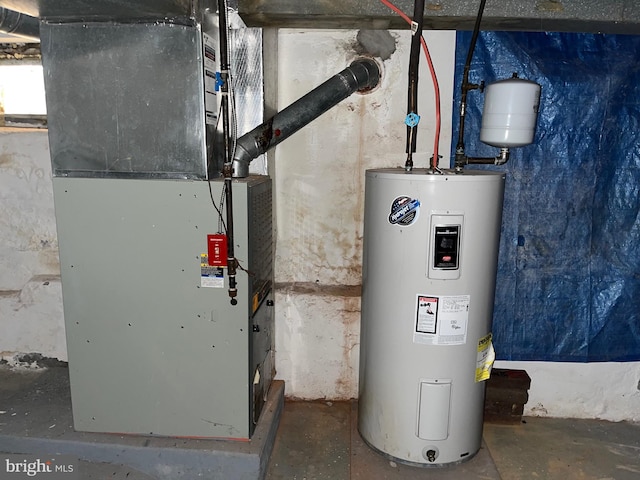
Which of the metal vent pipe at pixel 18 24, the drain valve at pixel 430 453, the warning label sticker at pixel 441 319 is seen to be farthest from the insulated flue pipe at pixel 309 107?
the drain valve at pixel 430 453

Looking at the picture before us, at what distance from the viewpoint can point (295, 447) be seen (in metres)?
2.29

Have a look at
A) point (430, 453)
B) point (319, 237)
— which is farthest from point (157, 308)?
point (430, 453)

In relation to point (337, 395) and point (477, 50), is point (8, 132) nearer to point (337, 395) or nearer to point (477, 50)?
point (337, 395)

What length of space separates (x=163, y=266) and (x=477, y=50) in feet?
5.97

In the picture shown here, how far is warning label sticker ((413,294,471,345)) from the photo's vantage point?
1925mm

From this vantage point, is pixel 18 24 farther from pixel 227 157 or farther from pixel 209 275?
pixel 209 275

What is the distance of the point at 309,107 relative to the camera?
2.16 m

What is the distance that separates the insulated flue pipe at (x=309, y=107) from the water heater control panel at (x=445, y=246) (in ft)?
2.57

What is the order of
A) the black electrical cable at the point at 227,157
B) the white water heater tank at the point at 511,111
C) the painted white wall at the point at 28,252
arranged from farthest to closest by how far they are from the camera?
the painted white wall at the point at 28,252 → the white water heater tank at the point at 511,111 → the black electrical cable at the point at 227,157

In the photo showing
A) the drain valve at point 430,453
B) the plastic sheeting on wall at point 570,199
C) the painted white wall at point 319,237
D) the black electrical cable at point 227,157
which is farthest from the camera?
the painted white wall at point 319,237

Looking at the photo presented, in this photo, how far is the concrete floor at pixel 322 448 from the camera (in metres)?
2.00

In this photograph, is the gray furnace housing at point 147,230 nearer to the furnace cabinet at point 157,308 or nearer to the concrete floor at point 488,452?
the furnace cabinet at point 157,308

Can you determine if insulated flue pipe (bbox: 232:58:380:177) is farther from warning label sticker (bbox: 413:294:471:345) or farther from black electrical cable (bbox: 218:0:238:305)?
warning label sticker (bbox: 413:294:471:345)

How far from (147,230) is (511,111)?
1636mm
